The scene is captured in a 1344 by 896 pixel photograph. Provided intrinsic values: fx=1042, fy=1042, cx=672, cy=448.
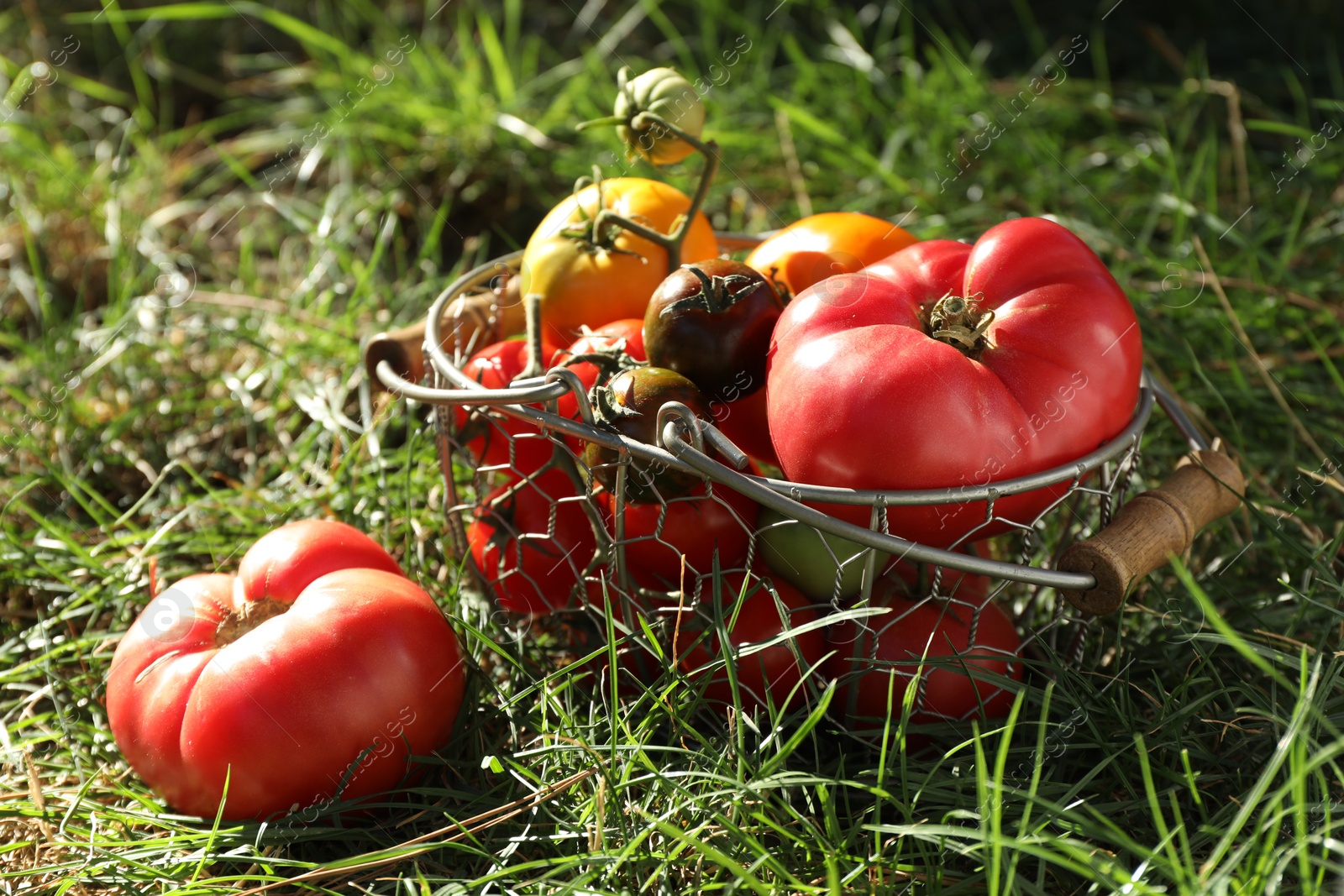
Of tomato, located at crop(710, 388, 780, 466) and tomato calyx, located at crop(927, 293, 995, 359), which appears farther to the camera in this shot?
tomato, located at crop(710, 388, 780, 466)

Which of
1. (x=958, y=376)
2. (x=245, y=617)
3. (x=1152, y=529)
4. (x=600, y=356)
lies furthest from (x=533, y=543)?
(x=1152, y=529)

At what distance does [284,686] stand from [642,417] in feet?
1.95

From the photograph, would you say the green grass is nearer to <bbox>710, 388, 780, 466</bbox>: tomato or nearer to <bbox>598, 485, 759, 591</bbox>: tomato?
<bbox>598, 485, 759, 591</bbox>: tomato

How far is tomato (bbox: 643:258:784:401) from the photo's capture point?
55.9 inches

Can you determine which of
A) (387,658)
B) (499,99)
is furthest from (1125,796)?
(499,99)

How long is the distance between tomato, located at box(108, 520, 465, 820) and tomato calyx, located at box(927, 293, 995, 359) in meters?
0.83

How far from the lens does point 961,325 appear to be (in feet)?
4.54

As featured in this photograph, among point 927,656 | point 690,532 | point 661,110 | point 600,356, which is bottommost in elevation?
point 927,656

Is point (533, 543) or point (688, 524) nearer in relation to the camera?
point (688, 524)

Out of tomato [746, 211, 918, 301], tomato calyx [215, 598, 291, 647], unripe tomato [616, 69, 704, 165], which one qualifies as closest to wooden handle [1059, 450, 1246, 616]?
tomato [746, 211, 918, 301]

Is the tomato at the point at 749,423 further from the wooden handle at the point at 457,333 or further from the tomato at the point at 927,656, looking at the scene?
the wooden handle at the point at 457,333

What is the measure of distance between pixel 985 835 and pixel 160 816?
44.6 inches

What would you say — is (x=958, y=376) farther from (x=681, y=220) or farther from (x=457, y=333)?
(x=457, y=333)

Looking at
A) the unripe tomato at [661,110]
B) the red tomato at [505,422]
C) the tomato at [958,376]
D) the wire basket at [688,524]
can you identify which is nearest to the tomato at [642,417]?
the wire basket at [688,524]
